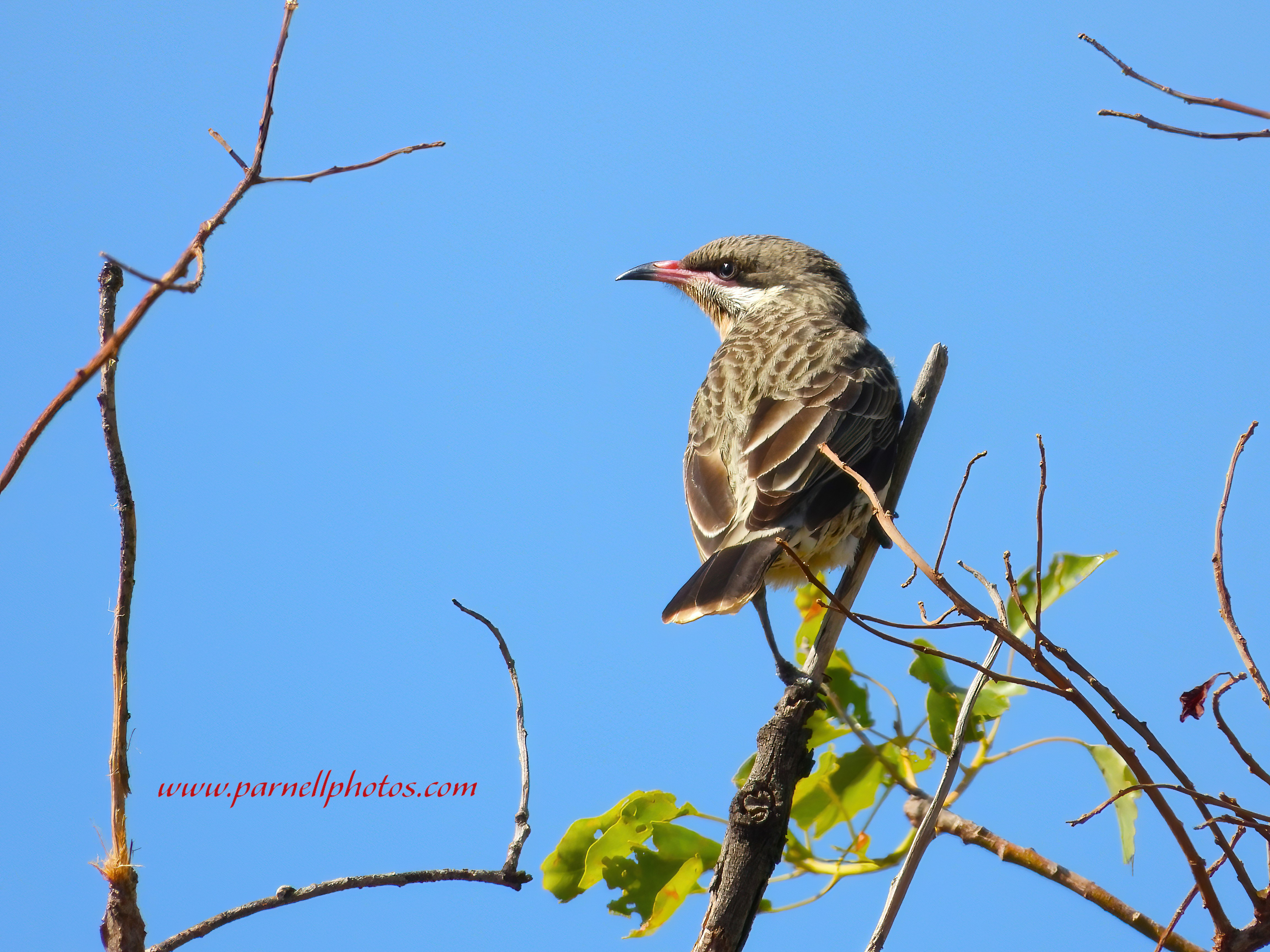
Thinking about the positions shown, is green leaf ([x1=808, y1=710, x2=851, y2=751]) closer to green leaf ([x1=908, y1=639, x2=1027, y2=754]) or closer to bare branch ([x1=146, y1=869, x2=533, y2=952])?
green leaf ([x1=908, y1=639, x2=1027, y2=754])

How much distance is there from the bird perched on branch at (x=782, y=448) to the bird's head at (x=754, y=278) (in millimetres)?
32

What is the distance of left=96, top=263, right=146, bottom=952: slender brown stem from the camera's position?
2217 mm

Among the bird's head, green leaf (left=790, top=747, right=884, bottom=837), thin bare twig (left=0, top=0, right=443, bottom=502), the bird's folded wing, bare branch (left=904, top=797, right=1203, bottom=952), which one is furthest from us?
the bird's head

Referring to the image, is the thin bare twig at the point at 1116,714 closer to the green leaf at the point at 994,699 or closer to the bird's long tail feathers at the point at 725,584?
the green leaf at the point at 994,699

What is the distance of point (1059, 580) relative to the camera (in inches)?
149

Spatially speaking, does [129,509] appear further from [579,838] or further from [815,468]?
[815,468]

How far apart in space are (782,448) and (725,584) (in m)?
0.97

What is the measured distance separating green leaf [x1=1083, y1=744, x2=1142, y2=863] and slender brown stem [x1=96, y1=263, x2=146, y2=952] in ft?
7.94

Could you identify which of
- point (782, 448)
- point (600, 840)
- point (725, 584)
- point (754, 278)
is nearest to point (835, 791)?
point (600, 840)

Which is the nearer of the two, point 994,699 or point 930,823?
point 930,823

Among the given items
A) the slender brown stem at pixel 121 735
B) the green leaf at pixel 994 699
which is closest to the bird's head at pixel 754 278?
the green leaf at pixel 994 699

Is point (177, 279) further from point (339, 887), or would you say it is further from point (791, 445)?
point (791, 445)

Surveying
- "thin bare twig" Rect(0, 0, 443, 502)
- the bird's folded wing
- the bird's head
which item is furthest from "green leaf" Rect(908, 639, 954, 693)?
the bird's head

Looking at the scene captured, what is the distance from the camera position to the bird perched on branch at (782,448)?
4488 mm
